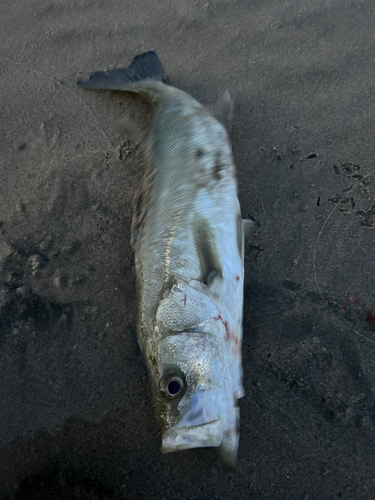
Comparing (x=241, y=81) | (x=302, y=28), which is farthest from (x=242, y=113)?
(x=302, y=28)

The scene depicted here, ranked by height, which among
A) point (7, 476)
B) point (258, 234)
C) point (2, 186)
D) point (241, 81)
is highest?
point (241, 81)

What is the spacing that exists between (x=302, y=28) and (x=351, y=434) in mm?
3783

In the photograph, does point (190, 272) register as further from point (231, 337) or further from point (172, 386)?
point (172, 386)

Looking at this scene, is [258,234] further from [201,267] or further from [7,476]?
[7,476]

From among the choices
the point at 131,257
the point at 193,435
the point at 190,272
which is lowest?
the point at 193,435

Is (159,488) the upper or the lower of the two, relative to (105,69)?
lower

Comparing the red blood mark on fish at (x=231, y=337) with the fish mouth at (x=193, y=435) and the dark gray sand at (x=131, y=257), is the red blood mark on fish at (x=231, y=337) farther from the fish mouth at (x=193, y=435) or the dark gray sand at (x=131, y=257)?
the fish mouth at (x=193, y=435)

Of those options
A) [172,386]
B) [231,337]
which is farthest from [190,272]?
[172,386]

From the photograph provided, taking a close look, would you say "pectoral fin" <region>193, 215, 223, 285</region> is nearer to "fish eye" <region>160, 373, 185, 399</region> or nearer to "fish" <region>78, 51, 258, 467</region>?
"fish" <region>78, 51, 258, 467</region>

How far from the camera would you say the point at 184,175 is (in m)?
2.75

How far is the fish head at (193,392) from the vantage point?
2.01 m

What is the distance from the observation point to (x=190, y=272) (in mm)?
2480

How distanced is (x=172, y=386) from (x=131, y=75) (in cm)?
300

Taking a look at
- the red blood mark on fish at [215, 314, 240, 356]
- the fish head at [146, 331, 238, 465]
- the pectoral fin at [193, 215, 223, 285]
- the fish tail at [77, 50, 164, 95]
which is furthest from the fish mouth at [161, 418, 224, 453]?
the fish tail at [77, 50, 164, 95]
